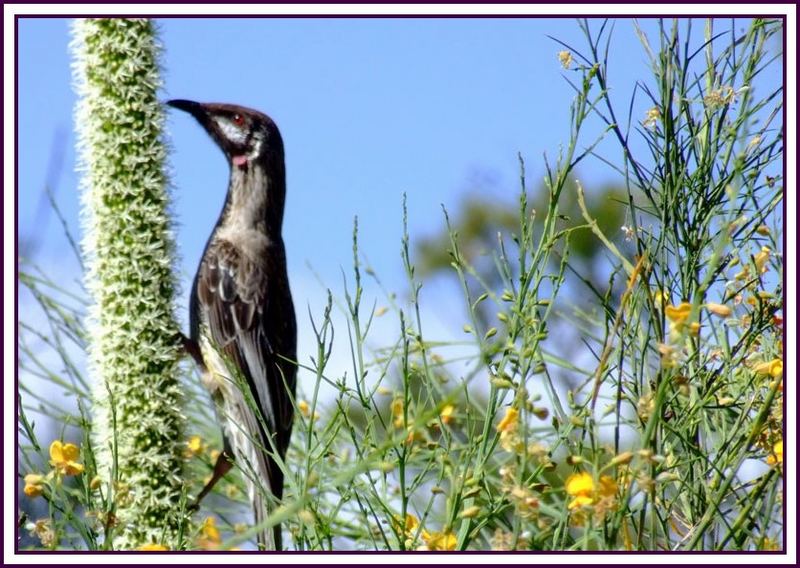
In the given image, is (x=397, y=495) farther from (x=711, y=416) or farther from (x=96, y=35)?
(x=96, y=35)

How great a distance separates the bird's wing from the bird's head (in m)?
0.31

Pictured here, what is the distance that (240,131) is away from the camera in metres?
3.30

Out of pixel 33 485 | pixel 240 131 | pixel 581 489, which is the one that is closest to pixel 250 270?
pixel 240 131

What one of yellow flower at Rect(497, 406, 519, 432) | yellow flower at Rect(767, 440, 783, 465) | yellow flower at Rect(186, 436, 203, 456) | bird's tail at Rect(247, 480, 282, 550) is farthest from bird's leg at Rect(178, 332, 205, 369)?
yellow flower at Rect(767, 440, 783, 465)

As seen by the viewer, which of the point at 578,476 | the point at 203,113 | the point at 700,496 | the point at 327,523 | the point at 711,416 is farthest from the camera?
the point at 203,113

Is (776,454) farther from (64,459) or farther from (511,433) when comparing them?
(64,459)

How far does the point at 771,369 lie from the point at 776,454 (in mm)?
138

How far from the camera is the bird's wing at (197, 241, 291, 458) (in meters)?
3.23

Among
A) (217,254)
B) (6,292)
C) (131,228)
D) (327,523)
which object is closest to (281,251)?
(217,254)

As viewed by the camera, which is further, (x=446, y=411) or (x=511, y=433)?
(x=446, y=411)

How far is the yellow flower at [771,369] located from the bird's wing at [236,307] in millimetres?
1847

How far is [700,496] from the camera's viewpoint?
1681 mm

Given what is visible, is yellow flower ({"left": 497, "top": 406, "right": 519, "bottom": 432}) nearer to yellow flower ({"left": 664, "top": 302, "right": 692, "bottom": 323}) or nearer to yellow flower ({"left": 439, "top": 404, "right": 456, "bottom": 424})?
yellow flower ({"left": 439, "top": 404, "right": 456, "bottom": 424})

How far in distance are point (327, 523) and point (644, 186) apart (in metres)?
0.88
